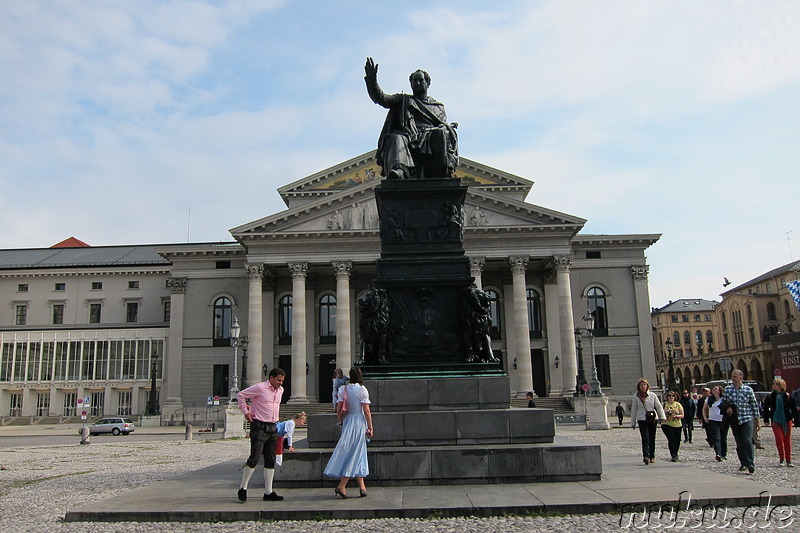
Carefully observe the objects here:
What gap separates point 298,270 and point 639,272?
26778 millimetres

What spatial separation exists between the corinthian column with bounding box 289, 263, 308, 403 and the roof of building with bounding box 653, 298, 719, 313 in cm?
8996

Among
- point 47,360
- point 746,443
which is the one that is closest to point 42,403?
point 47,360

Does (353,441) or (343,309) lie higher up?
(343,309)

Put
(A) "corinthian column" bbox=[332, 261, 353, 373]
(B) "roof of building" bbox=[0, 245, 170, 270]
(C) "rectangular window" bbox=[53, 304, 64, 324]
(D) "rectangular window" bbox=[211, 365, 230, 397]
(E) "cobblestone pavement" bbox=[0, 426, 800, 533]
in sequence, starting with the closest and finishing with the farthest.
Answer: (E) "cobblestone pavement" bbox=[0, 426, 800, 533]
(A) "corinthian column" bbox=[332, 261, 353, 373]
(D) "rectangular window" bbox=[211, 365, 230, 397]
(C) "rectangular window" bbox=[53, 304, 64, 324]
(B) "roof of building" bbox=[0, 245, 170, 270]

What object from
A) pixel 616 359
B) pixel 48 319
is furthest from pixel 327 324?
pixel 48 319

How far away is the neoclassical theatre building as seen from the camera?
166 feet

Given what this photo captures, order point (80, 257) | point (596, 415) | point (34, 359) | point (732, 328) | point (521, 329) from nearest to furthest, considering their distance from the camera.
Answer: point (596, 415), point (521, 329), point (34, 359), point (80, 257), point (732, 328)

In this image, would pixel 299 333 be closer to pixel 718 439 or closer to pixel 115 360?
pixel 115 360

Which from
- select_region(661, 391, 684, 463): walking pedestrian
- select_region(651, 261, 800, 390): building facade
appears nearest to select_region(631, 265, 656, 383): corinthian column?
select_region(651, 261, 800, 390): building facade

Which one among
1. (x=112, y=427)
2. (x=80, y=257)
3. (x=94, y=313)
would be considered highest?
(x=80, y=257)

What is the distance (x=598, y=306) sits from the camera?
5638 centimetres

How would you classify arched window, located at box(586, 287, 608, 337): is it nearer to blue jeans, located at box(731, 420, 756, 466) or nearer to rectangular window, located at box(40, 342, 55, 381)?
blue jeans, located at box(731, 420, 756, 466)

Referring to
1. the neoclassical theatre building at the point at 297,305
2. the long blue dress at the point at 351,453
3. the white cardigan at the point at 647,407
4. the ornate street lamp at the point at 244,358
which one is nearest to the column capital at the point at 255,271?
the neoclassical theatre building at the point at 297,305

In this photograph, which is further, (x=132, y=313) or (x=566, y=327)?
(x=132, y=313)
